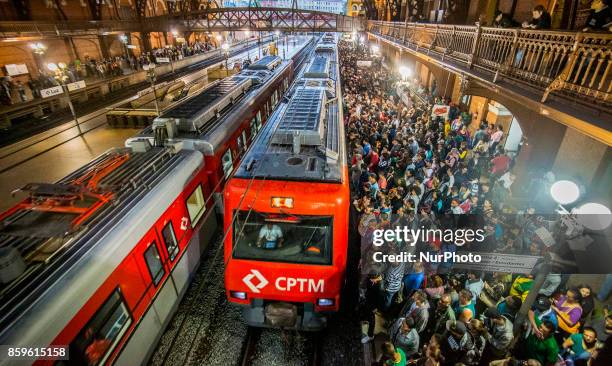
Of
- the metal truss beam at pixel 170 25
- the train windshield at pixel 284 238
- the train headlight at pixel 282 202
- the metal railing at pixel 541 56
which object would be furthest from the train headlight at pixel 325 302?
the metal truss beam at pixel 170 25

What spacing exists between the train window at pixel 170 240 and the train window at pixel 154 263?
297 millimetres

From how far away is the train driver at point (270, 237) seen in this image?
16.1 ft

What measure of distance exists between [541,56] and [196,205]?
917cm

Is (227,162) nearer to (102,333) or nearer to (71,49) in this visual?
(102,333)

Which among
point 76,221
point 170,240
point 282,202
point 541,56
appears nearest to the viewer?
point 76,221

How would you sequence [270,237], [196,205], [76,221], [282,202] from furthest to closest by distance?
[196,205] < [270,237] < [282,202] < [76,221]

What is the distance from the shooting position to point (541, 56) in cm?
755

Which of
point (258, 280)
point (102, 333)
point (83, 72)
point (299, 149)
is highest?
point (299, 149)

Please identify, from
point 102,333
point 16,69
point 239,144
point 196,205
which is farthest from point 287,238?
point 16,69

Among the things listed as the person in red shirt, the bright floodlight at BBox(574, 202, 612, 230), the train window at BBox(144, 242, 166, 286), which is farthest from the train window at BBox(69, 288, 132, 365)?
the bright floodlight at BBox(574, 202, 612, 230)

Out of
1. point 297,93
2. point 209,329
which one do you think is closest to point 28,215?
point 209,329

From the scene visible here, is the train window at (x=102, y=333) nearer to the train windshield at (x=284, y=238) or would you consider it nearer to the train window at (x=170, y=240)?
the train window at (x=170, y=240)

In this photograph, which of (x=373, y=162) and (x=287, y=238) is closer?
(x=287, y=238)

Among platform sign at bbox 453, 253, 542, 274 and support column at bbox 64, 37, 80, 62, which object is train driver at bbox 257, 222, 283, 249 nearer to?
platform sign at bbox 453, 253, 542, 274
